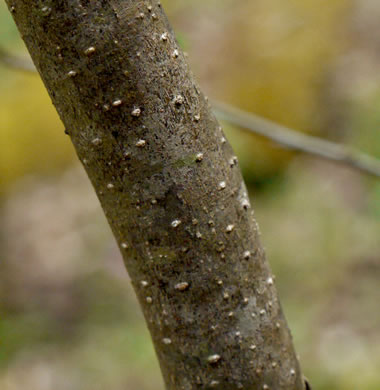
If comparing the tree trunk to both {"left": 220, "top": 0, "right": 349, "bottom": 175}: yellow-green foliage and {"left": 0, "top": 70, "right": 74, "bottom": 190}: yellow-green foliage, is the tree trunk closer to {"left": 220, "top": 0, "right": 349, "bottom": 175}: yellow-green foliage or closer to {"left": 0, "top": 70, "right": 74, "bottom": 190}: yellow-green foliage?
{"left": 220, "top": 0, "right": 349, "bottom": 175}: yellow-green foliage

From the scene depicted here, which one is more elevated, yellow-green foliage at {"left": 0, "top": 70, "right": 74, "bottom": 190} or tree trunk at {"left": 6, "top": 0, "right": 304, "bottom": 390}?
yellow-green foliage at {"left": 0, "top": 70, "right": 74, "bottom": 190}

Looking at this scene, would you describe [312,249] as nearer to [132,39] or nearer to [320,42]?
[320,42]

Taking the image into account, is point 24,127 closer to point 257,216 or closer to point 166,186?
point 257,216

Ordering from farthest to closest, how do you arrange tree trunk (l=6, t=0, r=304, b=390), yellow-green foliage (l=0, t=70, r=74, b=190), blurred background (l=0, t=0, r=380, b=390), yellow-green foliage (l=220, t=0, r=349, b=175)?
yellow-green foliage (l=220, t=0, r=349, b=175) → yellow-green foliage (l=0, t=70, r=74, b=190) → blurred background (l=0, t=0, r=380, b=390) → tree trunk (l=6, t=0, r=304, b=390)

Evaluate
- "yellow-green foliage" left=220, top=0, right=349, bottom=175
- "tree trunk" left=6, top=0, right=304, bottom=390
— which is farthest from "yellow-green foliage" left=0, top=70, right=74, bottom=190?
"tree trunk" left=6, top=0, right=304, bottom=390

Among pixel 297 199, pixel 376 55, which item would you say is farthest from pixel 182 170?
pixel 376 55

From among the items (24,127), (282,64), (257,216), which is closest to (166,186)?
(257,216)

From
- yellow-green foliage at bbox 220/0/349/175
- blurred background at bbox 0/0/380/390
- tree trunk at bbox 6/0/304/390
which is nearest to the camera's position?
tree trunk at bbox 6/0/304/390
